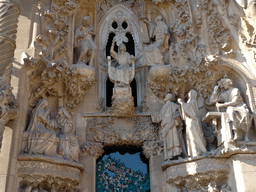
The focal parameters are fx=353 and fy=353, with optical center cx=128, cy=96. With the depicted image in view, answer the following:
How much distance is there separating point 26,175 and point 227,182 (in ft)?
13.6

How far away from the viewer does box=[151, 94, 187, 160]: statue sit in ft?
26.1

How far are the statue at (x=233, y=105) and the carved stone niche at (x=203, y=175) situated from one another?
28.5 inches

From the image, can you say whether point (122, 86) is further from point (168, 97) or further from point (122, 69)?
point (168, 97)

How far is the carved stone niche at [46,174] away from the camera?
23.3 ft

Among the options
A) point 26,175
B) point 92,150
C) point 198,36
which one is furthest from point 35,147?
point 198,36

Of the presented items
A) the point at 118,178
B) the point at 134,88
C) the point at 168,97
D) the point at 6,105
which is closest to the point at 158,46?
the point at 134,88

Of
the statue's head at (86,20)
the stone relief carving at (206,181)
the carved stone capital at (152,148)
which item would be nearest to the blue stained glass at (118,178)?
the carved stone capital at (152,148)

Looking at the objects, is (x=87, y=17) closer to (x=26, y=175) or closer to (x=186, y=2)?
(x=186, y=2)

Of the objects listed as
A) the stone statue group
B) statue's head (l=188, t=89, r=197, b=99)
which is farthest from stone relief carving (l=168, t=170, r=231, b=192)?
statue's head (l=188, t=89, r=197, b=99)

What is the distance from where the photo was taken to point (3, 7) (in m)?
7.50

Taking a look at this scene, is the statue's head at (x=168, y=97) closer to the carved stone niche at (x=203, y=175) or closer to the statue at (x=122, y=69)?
the statue at (x=122, y=69)

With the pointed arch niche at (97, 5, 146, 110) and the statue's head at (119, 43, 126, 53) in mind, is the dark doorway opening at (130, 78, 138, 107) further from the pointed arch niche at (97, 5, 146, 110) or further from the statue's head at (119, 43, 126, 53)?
the statue's head at (119, 43, 126, 53)

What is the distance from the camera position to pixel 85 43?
928 cm

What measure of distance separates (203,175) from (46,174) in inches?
129
